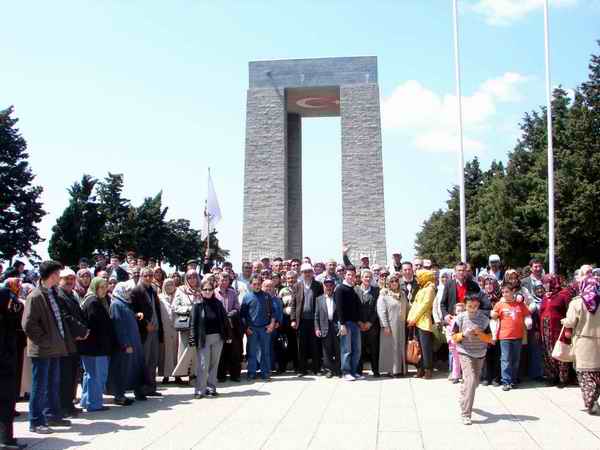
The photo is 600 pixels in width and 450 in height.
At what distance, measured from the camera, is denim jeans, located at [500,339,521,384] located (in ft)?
31.8

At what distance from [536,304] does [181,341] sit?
5.76 m

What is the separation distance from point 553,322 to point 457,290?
1481 millimetres

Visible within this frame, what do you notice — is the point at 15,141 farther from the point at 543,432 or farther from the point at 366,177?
the point at 543,432

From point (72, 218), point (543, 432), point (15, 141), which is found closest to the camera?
point (543, 432)

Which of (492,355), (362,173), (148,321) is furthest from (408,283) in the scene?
(362,173)

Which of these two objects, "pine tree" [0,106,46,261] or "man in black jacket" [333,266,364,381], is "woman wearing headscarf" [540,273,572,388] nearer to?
"man in black jacket" [333,266,364,381]

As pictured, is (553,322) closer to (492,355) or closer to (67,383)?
(492,355)

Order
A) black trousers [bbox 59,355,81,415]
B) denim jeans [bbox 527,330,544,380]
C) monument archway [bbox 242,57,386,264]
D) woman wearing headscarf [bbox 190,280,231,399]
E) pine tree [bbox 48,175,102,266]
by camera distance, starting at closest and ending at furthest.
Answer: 1. black trousers [bbox 59,355,81,415]
2. woman wearing headscarf [bbox 190,280,231,399]
3. denim jeans [bbox 527,330,544,380]
4. monument archway [bbox 242,57,386,264]
5. pine tree [bbox 48,175,102,266]

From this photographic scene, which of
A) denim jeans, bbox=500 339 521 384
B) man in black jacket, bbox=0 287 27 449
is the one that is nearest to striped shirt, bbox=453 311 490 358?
denim jeans, bbox=500 339 521 384

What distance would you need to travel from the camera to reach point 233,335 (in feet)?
35.3

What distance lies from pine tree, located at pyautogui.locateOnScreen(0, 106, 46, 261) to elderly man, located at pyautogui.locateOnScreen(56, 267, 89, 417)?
97.8ft

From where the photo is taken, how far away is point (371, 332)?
37.0 ft

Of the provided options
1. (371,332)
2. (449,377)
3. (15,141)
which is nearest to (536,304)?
(449,377)

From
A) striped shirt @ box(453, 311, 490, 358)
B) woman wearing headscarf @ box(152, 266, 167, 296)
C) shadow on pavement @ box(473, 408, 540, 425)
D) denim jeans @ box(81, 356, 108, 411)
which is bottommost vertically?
shadow on pavement @ box(473, 408, 540, 425)
